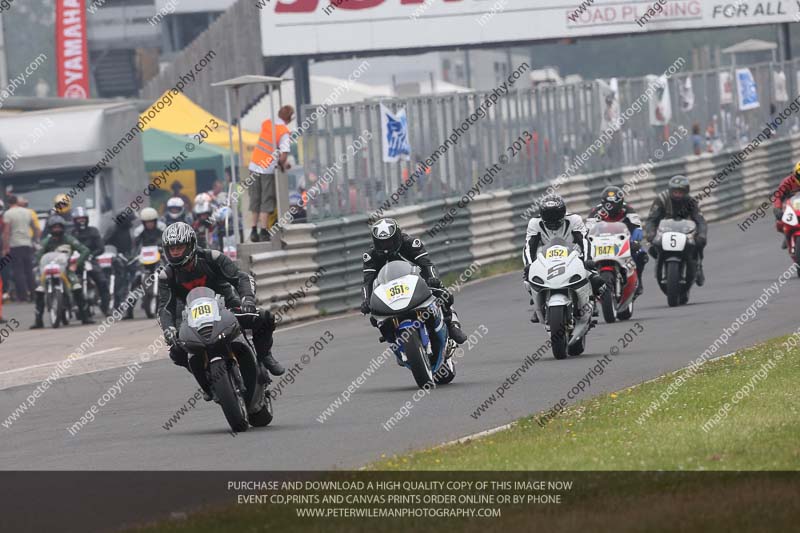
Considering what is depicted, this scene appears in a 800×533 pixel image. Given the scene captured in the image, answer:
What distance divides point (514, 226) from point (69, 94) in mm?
18510

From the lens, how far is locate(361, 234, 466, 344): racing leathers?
13.9m

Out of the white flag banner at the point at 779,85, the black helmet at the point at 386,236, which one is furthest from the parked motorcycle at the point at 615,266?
the white flag banner at the point at 779,85

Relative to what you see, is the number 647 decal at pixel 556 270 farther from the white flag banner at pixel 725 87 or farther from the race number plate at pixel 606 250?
the white flag banner at pixel 725 87

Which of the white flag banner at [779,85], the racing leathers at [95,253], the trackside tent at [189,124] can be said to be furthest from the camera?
the white flag banner at [779,85]

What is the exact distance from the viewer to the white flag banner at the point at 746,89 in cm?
3800

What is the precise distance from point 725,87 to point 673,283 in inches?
729

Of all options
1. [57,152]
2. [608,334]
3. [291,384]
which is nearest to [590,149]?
[57,152]

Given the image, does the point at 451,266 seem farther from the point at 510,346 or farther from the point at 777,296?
the point at 510,346

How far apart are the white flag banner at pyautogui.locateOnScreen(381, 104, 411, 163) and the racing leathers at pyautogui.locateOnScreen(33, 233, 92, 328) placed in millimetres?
4834

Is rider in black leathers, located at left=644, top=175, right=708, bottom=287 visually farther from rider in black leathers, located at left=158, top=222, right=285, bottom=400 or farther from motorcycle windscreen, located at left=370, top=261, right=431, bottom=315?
rider in black leathers, located at left=158, top=222, right=285, bottom=400

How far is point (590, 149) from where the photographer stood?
105ft

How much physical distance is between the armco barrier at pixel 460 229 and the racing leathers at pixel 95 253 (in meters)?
4.43

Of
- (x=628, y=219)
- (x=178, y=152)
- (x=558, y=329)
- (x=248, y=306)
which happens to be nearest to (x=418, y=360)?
(x=558, y=329)
